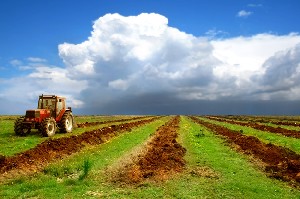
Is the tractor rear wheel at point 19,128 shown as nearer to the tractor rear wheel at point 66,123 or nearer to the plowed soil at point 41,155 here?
the tractor rear wheel at point 66,123

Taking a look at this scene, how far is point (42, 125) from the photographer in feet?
96.2

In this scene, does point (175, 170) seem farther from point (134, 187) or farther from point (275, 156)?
point (275, 156)

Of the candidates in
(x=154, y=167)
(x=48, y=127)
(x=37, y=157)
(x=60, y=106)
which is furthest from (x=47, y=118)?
(x=154, y=167)

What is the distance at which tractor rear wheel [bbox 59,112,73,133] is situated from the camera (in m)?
33.2

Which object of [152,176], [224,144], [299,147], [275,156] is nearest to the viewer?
[152,176]

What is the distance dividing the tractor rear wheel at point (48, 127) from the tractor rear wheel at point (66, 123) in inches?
98.4

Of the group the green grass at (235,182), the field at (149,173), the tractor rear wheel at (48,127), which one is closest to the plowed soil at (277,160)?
the field at (149,173)

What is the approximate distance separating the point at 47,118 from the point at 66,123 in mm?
3903

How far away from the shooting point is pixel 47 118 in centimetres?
2995

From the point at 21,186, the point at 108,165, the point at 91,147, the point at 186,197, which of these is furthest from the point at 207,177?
the point at 91,147

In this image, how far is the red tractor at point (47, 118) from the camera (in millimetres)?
30136

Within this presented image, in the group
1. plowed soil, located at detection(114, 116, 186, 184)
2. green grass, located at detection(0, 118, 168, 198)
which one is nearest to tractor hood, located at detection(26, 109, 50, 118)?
green grass, located at detection(0, 118, 168, 198)

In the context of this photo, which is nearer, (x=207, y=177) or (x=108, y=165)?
(x=207, y=177)

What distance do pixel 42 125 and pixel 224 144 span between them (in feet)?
44.9
